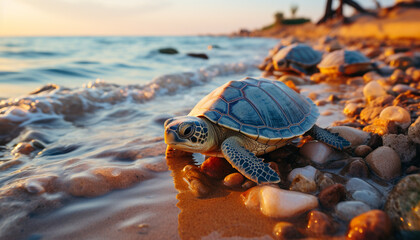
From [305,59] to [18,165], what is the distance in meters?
8.75

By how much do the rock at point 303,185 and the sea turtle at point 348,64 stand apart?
6.31 metres

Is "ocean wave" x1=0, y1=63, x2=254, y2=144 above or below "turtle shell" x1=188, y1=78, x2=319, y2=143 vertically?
below

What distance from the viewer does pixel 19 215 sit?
206cm

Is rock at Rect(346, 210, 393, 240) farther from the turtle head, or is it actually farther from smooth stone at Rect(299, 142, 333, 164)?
the turtle head

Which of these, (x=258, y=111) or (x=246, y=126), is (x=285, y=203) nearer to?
(x=246, y=126)

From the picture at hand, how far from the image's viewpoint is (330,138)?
285 centimetres

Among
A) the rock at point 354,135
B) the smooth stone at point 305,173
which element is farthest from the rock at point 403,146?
the smooth stone at point 305,173

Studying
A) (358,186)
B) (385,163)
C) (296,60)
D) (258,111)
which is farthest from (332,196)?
(296,60)

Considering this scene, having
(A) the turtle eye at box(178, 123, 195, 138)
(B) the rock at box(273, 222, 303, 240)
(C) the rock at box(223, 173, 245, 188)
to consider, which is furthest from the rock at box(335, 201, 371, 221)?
(A) the turtle eye at box(178, 123, 195, 138)

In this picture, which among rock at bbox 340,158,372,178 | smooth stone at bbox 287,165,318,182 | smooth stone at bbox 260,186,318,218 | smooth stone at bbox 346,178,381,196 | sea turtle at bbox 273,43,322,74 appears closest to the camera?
smooth stone at bbox 260,186,318,218

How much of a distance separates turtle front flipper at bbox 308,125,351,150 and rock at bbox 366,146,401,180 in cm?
31

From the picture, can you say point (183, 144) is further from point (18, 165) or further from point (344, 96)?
point (344, 96)

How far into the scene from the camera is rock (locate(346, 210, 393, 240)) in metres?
1.59

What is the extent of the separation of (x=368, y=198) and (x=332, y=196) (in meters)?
0.27
